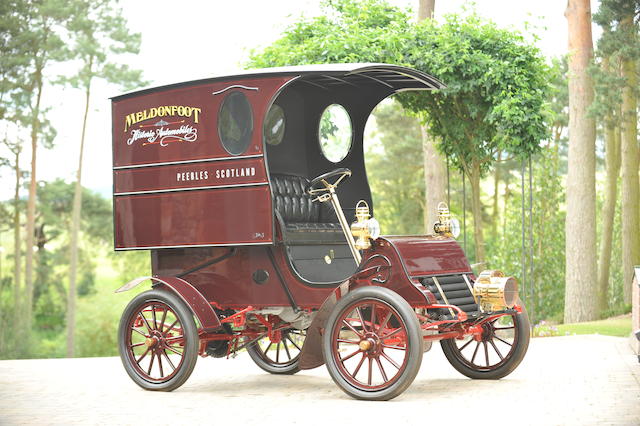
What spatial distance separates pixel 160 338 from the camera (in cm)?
791

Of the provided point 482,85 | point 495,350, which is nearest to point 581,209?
point 482,85

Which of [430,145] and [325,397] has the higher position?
[430,145]

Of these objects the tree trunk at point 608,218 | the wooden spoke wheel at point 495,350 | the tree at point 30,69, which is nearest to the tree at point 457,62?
the wooden spoke wheel at point 495,350

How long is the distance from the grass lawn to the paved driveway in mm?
3374

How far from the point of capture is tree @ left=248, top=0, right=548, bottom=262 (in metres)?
11.8

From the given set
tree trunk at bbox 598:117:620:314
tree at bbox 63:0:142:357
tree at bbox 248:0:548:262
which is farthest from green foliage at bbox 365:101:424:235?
tree at bbox 248:0:548:262

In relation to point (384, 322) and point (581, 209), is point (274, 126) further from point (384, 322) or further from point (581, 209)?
point (581, 209)

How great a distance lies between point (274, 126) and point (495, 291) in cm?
258

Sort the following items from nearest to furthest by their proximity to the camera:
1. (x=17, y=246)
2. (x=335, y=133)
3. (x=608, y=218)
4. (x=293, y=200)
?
(x=293, y=200) → (x=335, y=133) → (x=608, y=218) → (x=17, y=246)

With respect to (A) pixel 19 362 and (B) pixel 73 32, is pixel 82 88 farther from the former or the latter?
(A) pixel 19 362

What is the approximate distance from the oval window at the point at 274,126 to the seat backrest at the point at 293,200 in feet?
1.09

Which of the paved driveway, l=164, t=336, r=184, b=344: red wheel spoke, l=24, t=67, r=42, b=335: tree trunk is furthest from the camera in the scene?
l=24, t=67, r=42, b=335: tree trunk

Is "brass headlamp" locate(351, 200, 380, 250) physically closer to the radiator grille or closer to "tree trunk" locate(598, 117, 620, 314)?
the radiator grille

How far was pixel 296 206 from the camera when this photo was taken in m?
8.37
